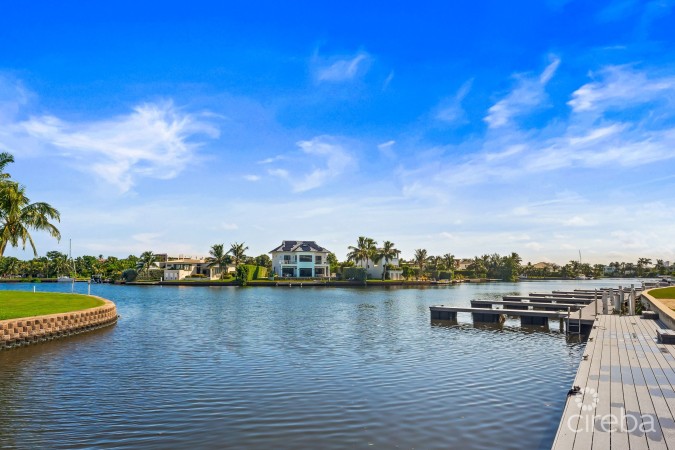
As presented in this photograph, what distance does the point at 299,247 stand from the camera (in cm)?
12294

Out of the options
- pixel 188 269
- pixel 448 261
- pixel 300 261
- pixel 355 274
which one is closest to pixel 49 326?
pixel 355 274

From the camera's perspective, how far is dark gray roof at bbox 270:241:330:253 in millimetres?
122356

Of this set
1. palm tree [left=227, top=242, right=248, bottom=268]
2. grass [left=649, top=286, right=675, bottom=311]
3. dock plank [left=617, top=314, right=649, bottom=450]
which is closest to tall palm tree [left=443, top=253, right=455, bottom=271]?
palm tree [left=227, top=242, right=248, bottom=268]

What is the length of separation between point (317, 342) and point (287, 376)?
26.8ft

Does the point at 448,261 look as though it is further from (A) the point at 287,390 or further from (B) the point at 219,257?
(A) the point at 287,390

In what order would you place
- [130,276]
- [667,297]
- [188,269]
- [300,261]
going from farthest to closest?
[188,269]
[130,276]
[300,261]
[667,297]

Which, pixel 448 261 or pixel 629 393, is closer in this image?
pixel 629 393

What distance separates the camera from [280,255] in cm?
12281

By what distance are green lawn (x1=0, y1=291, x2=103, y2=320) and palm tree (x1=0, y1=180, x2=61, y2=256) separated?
4672mm

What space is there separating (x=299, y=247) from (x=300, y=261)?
12.3 feet

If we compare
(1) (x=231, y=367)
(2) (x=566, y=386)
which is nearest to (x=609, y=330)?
(2) (x=566, y=386)

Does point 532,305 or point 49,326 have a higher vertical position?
point 49,326

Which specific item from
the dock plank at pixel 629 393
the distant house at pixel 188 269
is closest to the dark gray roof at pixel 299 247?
the distant house at pixel 188 269

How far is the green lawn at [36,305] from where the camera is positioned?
27.7 metres
